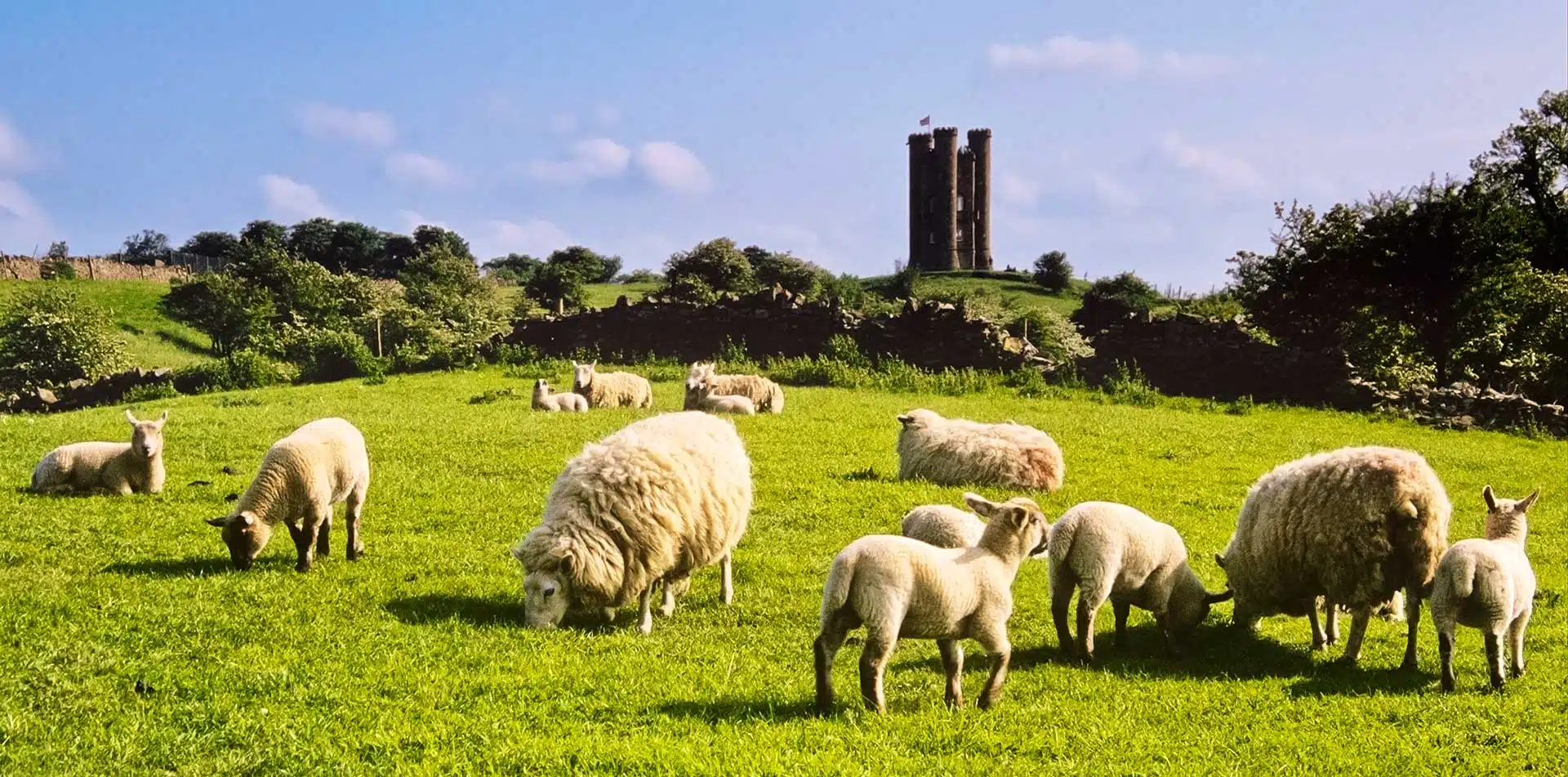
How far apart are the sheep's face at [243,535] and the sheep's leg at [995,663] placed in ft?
21.8

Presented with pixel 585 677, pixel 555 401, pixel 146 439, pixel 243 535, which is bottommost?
pixel 585 677

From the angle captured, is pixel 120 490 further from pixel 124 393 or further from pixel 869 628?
pixel 124 393

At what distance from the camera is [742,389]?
2305cm

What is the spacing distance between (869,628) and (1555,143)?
129 feet

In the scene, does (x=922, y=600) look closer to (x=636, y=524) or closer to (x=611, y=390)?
(x=636, y=524)

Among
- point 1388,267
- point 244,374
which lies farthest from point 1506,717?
point 244,374

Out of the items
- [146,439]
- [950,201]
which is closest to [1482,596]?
[146,439]

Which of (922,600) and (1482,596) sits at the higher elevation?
(922,600)

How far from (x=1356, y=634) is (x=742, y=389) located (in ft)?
53.8

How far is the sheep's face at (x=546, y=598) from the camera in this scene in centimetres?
782

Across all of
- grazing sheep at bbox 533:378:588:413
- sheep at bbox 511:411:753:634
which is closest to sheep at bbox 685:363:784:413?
grazing sheep at bbox 533:378:588:413

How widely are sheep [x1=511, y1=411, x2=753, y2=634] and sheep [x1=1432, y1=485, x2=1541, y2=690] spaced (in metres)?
5.08

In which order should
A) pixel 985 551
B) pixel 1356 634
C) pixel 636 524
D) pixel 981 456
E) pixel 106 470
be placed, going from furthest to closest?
1. pixel 981 456
2. pixel 106 470
3. pixel 636 524
4. pixel 1356 634
5. pixel 985 551

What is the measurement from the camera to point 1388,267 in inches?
1177
